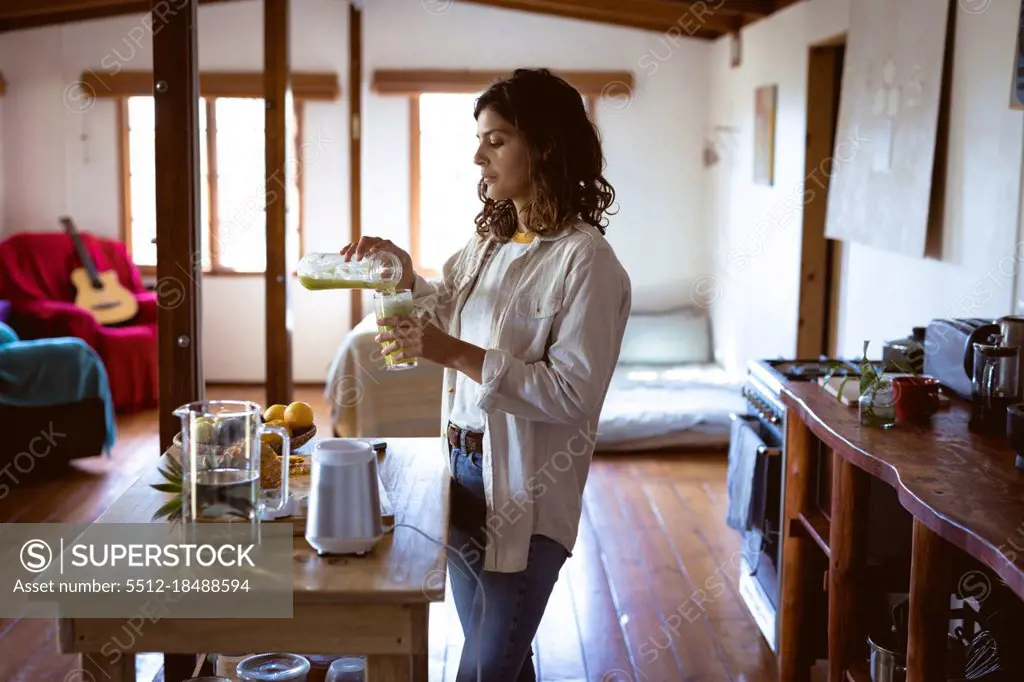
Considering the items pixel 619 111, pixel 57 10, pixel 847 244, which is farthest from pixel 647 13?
pixel 57 10

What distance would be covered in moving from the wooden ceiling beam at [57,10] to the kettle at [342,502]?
560 cm

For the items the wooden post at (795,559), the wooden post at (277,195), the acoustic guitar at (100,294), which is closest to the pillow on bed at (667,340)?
the wooden post at (277,195)

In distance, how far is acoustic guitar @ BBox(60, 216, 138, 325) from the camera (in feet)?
22.6

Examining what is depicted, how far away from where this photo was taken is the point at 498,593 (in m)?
1.92

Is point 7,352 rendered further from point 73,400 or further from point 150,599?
point 150,599

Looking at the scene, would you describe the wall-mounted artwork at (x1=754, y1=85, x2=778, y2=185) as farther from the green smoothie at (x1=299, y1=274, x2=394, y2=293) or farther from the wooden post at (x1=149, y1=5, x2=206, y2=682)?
the green smoothie at (x1=299, y1=274, x2=394, y2=293)

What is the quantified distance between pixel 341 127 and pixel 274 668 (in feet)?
18.4

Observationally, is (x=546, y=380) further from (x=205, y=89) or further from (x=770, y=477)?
(x=205, y=89)

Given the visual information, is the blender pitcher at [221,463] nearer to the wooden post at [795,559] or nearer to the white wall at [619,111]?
the wooden post at [795,559]

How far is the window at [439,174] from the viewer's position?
7641mm

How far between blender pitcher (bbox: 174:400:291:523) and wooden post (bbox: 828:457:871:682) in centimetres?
134

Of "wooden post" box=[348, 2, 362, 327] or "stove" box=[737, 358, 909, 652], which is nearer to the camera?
"stove" box=[737, 358, 909, 652]

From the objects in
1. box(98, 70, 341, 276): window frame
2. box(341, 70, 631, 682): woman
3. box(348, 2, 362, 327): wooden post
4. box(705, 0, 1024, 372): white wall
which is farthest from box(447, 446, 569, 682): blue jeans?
box(98, 70, 341, 276): window frame

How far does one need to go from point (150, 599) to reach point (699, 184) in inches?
258
